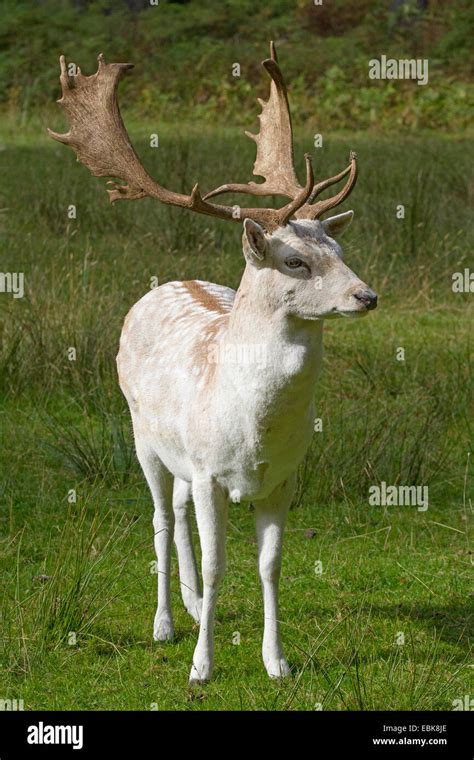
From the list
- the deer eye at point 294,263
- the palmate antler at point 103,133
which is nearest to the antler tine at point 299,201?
the deer eye at point 294,263

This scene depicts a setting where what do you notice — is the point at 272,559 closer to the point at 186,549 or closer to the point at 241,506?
the point at 186,549

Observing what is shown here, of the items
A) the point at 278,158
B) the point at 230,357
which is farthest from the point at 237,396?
the point at 278,158

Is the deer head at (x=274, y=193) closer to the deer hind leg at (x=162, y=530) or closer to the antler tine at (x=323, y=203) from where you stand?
the antler tine at (x=323, y=203)

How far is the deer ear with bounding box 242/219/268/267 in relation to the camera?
485 cm

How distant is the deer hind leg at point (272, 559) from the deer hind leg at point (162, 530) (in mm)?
606

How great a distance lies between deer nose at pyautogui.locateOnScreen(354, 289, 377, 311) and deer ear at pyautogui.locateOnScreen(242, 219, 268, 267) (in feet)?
1.34

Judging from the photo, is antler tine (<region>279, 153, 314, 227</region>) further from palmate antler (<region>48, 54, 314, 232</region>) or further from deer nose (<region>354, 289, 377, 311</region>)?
palmate antler (<region>48, 54, 314, 232</region>)

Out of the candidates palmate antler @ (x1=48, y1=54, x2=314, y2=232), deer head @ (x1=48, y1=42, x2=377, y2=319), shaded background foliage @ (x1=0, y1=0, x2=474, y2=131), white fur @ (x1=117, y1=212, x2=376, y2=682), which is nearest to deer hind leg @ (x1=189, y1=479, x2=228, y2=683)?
white fur @ (x1=117, y1=212, x2=376, y2=682)

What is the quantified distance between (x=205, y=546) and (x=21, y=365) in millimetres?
3861

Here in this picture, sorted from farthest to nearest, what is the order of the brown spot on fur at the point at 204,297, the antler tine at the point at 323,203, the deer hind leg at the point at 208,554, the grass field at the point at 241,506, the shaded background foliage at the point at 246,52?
the shaded background foliage at the point at 246,52 → the brown spot on fur at the point at 204,297 → the grass field at the point at 241,506 → the deer hind leg at the point at 208,554 → the antler tine at the point at 323,203

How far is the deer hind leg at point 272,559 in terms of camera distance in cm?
539

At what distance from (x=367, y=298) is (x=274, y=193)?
87 centimetres

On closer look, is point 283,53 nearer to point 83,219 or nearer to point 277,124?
point 83,219

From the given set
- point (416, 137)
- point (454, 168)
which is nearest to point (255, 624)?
point (454, 168)
